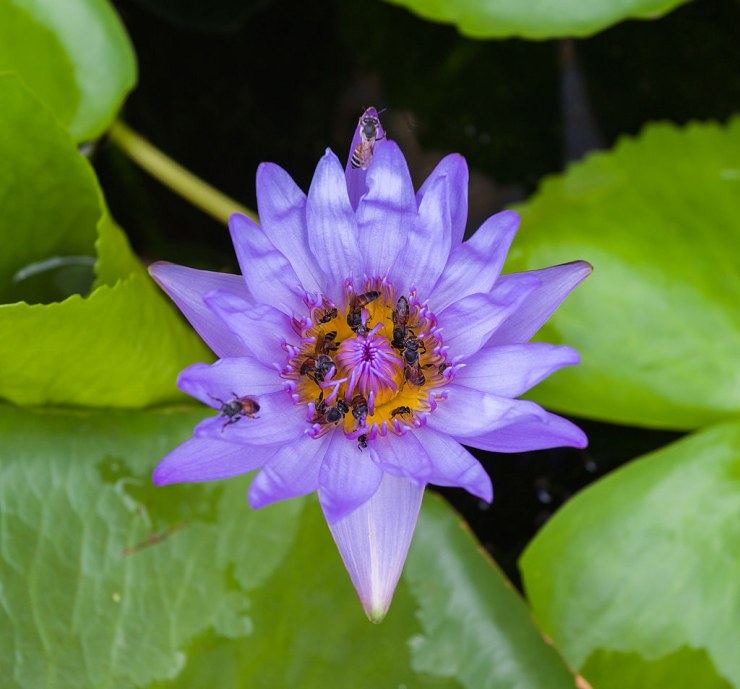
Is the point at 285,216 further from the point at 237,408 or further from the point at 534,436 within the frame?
the point at 534,436

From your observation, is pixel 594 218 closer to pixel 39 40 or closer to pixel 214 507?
pixel 214 507

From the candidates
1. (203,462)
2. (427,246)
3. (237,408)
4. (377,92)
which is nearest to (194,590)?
(203,462)

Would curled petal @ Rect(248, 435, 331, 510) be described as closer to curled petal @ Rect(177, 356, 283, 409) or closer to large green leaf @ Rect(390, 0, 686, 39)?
curled petal @ Rect(177, 356, 283, 409)

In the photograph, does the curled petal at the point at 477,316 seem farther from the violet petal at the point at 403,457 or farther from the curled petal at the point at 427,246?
the violet petal at the point at 403,457

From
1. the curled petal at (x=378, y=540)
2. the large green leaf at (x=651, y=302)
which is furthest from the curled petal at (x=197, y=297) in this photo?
the large green leaf at (x=651, y=302)

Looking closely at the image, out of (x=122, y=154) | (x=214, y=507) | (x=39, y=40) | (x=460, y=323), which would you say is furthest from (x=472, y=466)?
(x=122, y=154)
